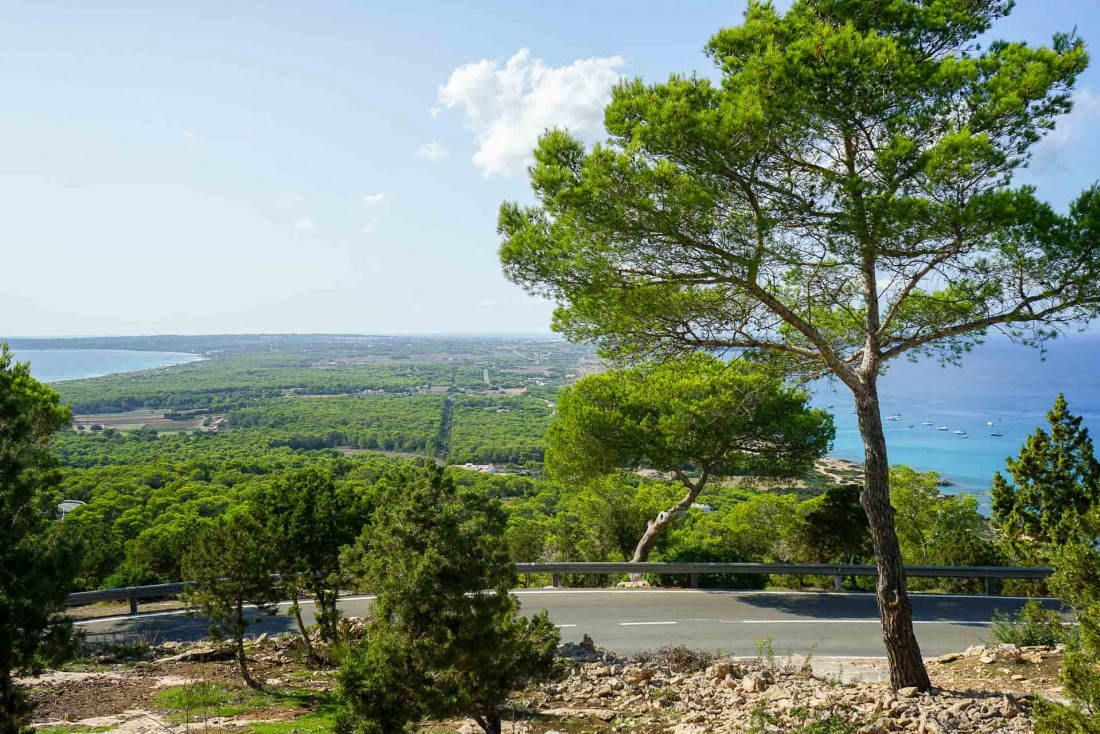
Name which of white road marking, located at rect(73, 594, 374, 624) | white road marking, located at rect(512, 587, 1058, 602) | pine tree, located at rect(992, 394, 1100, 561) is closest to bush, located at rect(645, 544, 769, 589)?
white road marking, located at rect(512, 587, 1058, 602)

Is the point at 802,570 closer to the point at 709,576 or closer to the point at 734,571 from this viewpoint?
the point at 734,571

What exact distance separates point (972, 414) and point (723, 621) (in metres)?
135

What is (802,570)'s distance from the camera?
14664 mm

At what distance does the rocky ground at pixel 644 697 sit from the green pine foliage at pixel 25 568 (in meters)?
1.81

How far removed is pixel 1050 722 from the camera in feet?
14.9

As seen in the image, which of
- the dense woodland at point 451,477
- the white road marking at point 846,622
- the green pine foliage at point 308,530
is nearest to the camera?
the green pine foliage at point 308,530

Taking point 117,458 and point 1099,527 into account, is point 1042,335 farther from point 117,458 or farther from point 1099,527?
point 117,458

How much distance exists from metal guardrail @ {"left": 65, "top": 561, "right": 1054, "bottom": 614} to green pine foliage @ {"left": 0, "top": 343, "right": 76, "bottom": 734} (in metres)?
8.19

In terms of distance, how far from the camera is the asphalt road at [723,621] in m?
11.3

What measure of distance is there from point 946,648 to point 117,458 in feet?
321

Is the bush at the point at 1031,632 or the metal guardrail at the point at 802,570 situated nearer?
the bush at the point at 1031,632

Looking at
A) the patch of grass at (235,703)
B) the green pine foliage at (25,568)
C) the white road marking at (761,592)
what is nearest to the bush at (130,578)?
the patch of grass at (235,703)

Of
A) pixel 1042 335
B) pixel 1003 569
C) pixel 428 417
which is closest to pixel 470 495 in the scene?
pixel 1042 335

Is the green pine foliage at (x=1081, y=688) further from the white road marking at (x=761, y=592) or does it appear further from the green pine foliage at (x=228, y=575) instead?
the white road marking at (x=761, y=592)
